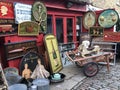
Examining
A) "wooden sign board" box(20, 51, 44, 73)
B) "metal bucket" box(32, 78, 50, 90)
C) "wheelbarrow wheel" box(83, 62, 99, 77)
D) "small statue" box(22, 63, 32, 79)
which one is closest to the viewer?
"metal bucket" box(32, 78, 50, 90)

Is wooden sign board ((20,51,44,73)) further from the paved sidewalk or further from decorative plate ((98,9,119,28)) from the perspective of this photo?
decorative plate ((98,9,119,28))

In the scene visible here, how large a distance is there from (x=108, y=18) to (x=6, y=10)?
5357 millimetres

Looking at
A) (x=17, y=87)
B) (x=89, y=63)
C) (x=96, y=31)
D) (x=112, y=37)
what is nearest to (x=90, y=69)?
(x=89, y=63)

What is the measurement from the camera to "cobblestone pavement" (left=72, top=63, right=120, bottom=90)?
5203 mm

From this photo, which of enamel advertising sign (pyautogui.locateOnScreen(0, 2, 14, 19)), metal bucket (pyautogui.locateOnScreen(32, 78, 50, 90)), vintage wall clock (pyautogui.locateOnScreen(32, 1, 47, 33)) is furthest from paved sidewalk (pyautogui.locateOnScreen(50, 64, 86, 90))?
enamel advertising sign (pyautogui.locateOnScreen(0, 2, 14, 19))

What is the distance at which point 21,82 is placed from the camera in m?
4.59

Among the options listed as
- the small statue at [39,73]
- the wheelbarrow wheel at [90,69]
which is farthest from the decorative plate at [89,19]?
the small statue at [39,73]

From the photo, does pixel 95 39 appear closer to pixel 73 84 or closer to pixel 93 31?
pixel 93 31

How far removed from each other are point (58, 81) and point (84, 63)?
1259mm

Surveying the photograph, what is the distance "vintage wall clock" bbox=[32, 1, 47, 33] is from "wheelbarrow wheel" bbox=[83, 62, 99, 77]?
6.91 ft

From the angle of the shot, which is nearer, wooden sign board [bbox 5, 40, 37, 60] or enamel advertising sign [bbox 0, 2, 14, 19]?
enamel advertising sign [bbox 0, 2, 14, 19]

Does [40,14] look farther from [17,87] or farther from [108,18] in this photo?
[108,18]

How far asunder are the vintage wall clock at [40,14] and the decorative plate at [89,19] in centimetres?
330

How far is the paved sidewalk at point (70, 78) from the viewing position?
17.0 ft
